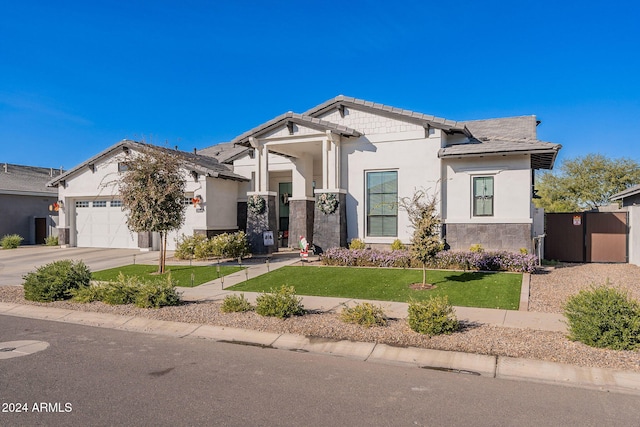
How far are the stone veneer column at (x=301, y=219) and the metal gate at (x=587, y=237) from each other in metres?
9.83

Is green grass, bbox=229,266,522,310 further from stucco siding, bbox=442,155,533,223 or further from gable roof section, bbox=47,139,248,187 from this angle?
gable roof section, bbox=47,139,248,187

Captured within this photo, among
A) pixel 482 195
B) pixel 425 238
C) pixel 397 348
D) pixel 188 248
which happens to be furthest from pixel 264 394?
pixel 188 248

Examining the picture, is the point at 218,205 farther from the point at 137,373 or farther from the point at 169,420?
the point at 169,420

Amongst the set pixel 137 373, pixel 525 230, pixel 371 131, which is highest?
pixel 371 131

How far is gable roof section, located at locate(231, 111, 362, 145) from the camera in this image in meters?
16.9

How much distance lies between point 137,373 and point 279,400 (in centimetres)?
215

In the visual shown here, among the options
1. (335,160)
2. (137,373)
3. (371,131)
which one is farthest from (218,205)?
(137,373)

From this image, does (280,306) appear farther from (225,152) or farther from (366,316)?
(225,152)

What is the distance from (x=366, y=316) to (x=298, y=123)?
446 inches

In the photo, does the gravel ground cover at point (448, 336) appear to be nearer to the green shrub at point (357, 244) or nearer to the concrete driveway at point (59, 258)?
the concrete driveway at point (59, 258)

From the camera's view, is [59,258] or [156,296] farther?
[59,258]

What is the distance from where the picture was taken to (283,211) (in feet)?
73.7

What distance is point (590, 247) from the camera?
654 inches

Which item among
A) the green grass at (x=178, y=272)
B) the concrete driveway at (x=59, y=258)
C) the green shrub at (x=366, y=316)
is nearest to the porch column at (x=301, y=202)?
the green grass at (x=178, y=272)
